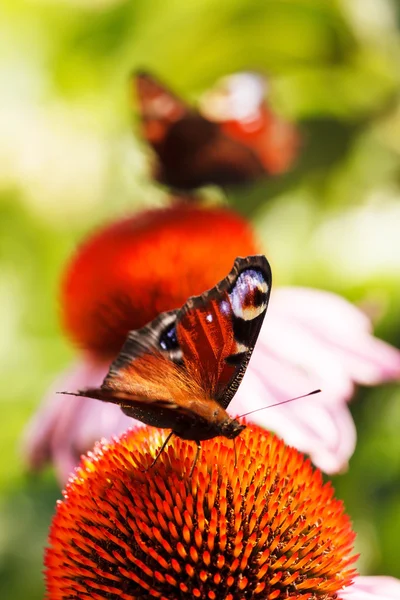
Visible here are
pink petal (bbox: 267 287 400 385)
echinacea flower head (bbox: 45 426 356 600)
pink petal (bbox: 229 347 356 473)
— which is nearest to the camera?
echinacea flower head (bbox: 45 426 356 600)

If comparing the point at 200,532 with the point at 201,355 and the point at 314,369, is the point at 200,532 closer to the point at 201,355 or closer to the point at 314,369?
the point at 201,355

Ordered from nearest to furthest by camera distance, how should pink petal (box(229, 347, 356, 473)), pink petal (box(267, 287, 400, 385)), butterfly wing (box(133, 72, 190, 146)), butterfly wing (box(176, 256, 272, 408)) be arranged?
1. butterfly wing (box(176, 256, 272, 408))
2. pink petal (box(229, 347, 356, 473))
3. pink petal (box(267, 287, 400, 385))
4. butterfly wing (box(133, 72, 190, 146))

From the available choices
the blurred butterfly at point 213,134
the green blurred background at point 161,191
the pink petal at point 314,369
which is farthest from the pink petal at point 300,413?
the blurred butterfly at point 213,134

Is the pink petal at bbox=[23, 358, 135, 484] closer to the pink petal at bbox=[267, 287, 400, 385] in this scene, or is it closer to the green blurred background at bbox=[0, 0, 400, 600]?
the green blurred background at bbox=[0, 0, 400, 600]

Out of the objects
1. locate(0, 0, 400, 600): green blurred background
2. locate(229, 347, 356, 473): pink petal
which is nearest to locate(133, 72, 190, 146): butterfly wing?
locate(0, 0, 400, 600): green blurred background

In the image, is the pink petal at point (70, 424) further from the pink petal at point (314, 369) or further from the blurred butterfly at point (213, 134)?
the blurred butterfly at point (213, 134)

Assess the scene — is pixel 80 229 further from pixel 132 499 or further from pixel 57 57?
pixel 132 499
